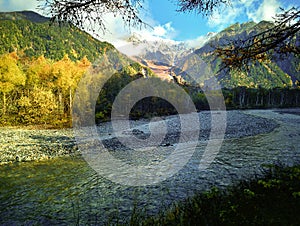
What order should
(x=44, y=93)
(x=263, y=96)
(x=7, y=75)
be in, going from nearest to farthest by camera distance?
(x=7, y=75)
(x=44, y=93)
(x=263, y=96)

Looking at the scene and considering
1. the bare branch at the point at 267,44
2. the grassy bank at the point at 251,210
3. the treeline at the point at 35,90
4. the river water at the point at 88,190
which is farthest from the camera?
the treeline at the point at 35,90

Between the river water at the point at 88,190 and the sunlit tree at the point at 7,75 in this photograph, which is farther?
the sunlit tree at the point at 7,75

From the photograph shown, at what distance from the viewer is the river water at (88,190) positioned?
5.37 metres

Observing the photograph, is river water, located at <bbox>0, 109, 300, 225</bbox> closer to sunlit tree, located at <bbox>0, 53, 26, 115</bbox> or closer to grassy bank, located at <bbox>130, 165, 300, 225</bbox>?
grassy bank, located at <bbox>130, 165, 300, 225</bbox>

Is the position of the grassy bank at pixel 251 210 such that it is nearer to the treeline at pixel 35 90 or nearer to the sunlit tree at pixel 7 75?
the treeline at pixel 35 90

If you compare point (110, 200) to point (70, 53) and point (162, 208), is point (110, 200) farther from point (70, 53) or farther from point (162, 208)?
point (70, 53)

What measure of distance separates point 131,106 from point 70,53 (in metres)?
96.6

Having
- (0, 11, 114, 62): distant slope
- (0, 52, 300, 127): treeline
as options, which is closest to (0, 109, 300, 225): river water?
(0, 52, 300, 127): treeline

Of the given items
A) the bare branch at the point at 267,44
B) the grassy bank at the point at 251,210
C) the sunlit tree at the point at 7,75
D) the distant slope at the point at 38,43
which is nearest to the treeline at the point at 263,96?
the sunlit tree at the point at 7,75

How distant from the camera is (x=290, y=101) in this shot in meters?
84.2

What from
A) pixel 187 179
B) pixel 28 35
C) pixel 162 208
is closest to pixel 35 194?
pixel 162 208

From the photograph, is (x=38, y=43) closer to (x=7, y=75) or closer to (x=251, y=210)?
(x=7, y=75)

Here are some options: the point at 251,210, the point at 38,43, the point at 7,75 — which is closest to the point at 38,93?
the point at 7,75

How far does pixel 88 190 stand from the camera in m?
7.00
